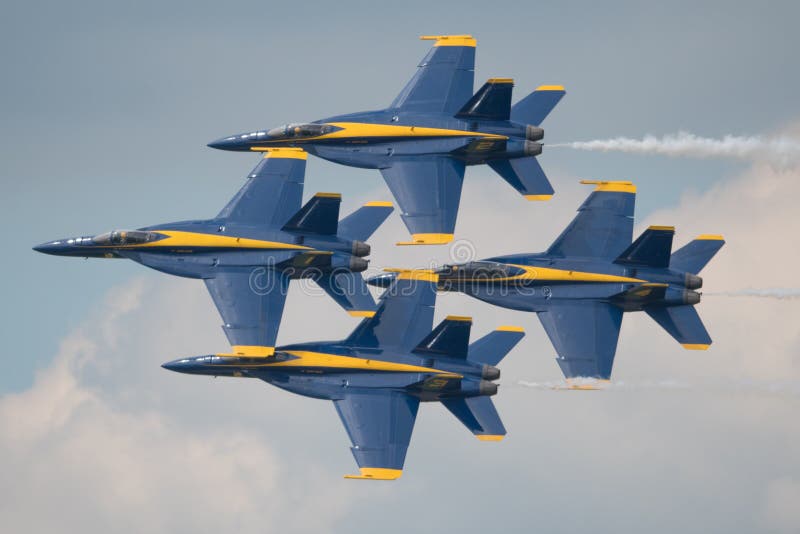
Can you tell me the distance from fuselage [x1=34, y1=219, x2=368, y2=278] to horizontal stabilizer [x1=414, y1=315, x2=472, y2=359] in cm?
575

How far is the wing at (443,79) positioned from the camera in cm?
11500

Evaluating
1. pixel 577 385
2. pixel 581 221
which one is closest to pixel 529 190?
pixel 581 221

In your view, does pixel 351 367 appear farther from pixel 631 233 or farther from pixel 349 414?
pixel 631 233

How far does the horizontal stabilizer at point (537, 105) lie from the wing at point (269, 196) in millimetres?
11490

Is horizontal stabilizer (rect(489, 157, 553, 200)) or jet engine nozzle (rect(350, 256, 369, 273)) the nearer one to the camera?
jet engine nozzle (rect(350, 256, 369, 273))

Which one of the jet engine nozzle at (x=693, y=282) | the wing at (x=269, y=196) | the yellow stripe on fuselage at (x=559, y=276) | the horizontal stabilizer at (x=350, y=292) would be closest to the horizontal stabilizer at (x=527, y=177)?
the yellow stripe on fuselage at (x=559, y=276)

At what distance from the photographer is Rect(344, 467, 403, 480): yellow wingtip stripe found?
352ft

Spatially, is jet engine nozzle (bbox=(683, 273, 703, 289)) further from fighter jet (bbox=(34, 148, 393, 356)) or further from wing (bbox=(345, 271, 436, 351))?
fighter jet (bbox=(34, 148, 393, 356))

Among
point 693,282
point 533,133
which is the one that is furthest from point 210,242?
point 693,282

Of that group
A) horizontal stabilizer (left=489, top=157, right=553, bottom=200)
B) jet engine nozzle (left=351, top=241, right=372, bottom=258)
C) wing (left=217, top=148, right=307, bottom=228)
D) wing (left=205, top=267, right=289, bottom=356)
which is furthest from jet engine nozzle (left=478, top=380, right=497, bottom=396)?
wing (left=217, top=148, right=307, bottom=228)

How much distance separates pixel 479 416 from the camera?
109m

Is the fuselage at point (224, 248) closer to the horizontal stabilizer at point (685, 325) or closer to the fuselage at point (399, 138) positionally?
the fuselage at point (399, 138)

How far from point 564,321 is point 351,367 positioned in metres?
Answer: 11.1

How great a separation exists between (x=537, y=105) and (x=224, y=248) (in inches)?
700
